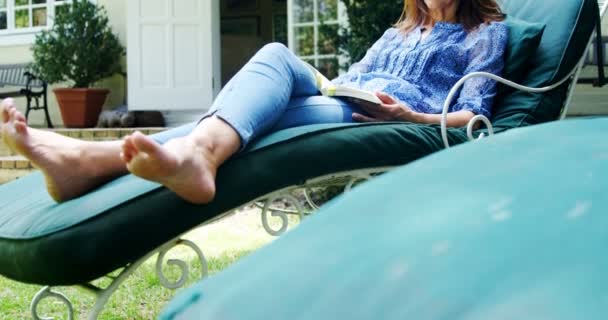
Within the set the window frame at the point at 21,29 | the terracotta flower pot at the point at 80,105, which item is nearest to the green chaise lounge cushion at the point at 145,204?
the terracotta flower pot at the point at 80,105

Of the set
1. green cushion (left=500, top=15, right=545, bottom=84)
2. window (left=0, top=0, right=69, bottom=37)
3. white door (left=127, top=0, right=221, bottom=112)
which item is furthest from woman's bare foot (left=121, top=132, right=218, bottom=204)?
window (left=0, top=0, right=69, bottom=37)

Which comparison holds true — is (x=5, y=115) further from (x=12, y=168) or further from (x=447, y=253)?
(x=12, y=168)

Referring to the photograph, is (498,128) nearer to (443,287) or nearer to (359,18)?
(443,287)

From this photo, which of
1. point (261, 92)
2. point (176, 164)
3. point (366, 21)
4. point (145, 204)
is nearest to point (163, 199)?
point (145, 204)

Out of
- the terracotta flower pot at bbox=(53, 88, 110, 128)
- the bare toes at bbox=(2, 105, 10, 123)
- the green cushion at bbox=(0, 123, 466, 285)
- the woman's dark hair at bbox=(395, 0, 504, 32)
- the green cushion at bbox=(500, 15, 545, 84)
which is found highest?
the woman's dark hair at bbox=(395, 0, 504, 32)

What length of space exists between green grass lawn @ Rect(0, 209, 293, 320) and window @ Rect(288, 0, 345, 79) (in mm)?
3257

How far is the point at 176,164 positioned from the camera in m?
1.74

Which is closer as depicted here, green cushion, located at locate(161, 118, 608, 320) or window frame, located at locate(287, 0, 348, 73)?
green cushion, located at locate(161, 118, 608, 320)

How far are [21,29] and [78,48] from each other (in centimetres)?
186

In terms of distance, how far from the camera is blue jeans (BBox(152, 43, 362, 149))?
79.7 inches

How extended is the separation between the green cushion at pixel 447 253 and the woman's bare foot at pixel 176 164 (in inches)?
36.5

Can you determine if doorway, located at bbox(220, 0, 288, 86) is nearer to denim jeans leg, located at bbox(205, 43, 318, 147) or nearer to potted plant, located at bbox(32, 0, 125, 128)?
potted plant, located at bbox(32, 0, 125, 128)

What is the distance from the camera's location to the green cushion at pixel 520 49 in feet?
9.31

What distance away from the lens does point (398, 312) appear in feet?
2.08
